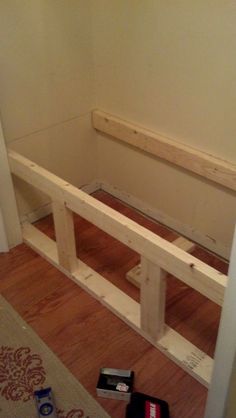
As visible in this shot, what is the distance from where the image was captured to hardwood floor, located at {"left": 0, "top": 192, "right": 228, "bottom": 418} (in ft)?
4.60

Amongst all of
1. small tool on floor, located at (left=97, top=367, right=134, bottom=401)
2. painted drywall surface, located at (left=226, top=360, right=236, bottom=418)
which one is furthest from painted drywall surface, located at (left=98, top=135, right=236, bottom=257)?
painted drywall surface, located at (left=226, top=360, right=236, bottom=418)

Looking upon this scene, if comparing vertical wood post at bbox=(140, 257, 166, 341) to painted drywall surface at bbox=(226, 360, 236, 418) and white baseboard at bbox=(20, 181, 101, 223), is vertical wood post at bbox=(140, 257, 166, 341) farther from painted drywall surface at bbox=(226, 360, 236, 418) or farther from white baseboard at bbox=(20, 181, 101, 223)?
white baseboard at bbox=(20, 181, 101, 223)

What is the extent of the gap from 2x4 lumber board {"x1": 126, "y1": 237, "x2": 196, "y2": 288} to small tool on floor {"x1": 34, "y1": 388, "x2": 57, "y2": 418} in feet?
2.00

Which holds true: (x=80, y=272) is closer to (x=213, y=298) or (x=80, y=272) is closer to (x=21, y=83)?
(x=213, y=298)

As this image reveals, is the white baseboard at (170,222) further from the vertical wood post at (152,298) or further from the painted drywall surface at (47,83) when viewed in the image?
the vertical wood post at (152,298)

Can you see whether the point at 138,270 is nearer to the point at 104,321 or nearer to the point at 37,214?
the point at 104,321

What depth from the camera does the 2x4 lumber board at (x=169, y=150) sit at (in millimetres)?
1724

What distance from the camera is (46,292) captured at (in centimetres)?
178

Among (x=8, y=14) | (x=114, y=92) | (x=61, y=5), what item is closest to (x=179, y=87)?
(x=114, y=92)

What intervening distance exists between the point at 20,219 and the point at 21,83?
74cm

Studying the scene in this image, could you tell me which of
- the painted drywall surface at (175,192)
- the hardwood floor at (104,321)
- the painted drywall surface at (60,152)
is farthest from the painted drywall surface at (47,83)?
the hardwood floor at (104,321)

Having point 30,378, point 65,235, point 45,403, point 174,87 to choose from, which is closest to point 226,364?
point 45,403

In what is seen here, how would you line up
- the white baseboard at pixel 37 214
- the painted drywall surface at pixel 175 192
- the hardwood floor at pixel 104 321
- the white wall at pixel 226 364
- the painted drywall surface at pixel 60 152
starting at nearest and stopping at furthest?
1. the white wall at pixel 226 364
2. the hardwood floor at pixel 104 321
3. the painted drywall surface at pixel 175 192
4. the painted drywall surface at pixel 60 152
5. the white baseboard at pixel 37 214

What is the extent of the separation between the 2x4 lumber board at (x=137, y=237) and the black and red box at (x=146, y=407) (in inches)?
16.5
